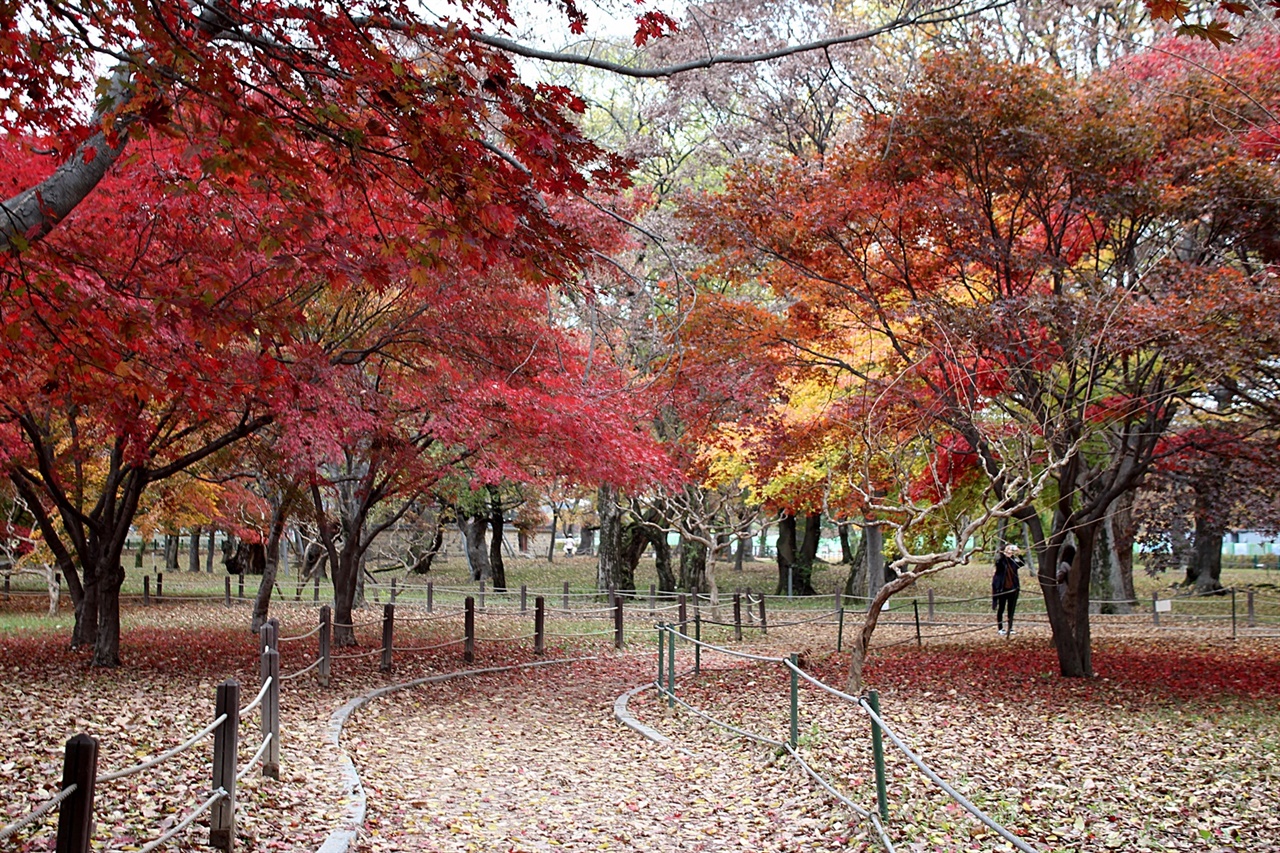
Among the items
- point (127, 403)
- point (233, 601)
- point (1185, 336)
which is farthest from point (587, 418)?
point (233, 601)

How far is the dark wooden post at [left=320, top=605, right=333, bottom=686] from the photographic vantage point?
12391 millimetres

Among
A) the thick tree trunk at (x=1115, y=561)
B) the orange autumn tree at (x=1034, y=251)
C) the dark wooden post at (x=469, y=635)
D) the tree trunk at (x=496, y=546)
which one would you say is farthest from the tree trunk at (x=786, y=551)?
the orange autumn tree at (x=1034, y=251)

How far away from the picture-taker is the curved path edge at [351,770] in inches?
228

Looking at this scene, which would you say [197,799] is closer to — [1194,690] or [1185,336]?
[1185,336]

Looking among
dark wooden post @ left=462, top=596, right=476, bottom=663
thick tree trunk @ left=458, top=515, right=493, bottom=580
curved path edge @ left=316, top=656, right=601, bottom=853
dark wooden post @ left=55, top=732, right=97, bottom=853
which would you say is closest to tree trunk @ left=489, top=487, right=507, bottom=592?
thick tree trunk @ left=458, top=515, right=493, bottom=580

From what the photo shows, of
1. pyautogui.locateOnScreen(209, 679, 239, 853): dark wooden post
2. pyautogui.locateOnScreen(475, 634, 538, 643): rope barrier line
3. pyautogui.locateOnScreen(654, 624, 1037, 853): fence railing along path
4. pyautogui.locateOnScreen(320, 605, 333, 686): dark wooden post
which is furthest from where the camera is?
pyautogui.locateOnScreen(475, 634, 538, 643): rope barrier line

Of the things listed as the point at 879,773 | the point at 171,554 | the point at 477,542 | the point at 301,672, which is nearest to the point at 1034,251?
the point at 879,773

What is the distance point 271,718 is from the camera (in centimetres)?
708

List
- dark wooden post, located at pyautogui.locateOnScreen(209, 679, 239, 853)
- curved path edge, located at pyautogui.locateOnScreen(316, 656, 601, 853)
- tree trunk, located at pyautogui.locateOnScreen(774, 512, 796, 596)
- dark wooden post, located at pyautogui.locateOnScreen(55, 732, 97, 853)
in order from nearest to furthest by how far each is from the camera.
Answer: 1. dark wooden post, located at pyautogui.locateOnScreen(55, 732, 97, 853)
2. dark wooden post, located at pyautogui.locateOnScreen(209, 679, 239, 853)
3. curved path edge, located at pyautogui.locateOnScreen(316, 656, 601, 853)
4. tree trunk, located at pyautogui.locateOnScreen(774, 512, 796, 596)

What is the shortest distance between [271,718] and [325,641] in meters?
5.58

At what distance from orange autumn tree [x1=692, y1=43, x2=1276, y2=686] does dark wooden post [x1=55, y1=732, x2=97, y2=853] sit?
28.9 feet

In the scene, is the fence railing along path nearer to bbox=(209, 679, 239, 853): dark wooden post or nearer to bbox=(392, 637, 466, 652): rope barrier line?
bbox=(209, 679, 239, 853): dark wooden post

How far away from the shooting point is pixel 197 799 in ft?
20.2

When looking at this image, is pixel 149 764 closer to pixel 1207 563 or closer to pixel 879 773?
pixel 879 773
